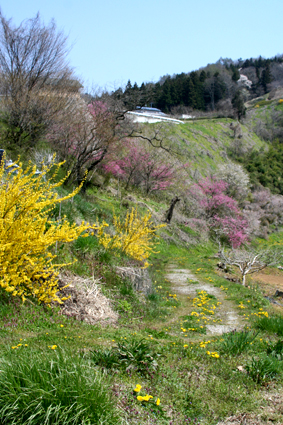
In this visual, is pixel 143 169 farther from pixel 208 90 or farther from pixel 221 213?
pixel 208 90

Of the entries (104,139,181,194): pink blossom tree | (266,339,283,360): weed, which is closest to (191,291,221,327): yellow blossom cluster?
(266,339,283,360): weed

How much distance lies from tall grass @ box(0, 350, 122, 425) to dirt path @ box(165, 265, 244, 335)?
3452 millimetres

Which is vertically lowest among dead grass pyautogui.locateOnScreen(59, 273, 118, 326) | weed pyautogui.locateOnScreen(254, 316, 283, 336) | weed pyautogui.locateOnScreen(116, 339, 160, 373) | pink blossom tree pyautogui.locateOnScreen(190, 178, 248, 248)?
pink blossom tree pyautogui.locateOnScreen(190, 178, 248, 248)

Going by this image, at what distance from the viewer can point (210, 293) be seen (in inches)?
347

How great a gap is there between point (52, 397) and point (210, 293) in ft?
23.6

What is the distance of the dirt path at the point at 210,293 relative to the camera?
19.0ft

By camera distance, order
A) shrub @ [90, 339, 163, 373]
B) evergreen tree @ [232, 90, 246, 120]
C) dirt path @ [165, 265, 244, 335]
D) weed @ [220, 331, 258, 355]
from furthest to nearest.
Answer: evergreen tree @ [232, 90, 246, 120] < dirt path @ [165, 265, 244, 335] < weed @ [220, 331, 258, 355] < shrub @ [90, 339, 163, 373]

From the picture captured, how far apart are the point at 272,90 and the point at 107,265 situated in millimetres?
87833

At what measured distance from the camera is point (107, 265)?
679 centimetres

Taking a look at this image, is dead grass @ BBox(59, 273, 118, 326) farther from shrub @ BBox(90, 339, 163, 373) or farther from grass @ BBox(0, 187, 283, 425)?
shrub @ BBox(90, 339, 163, 373)

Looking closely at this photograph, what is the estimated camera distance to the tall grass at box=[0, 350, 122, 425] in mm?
2109

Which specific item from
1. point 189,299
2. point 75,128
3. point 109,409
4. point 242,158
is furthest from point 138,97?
point 242,158

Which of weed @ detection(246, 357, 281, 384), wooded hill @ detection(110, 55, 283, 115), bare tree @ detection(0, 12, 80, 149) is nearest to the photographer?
weed @ detection(246, 357, 281, 384)

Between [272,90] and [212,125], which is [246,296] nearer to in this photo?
[212,125]
